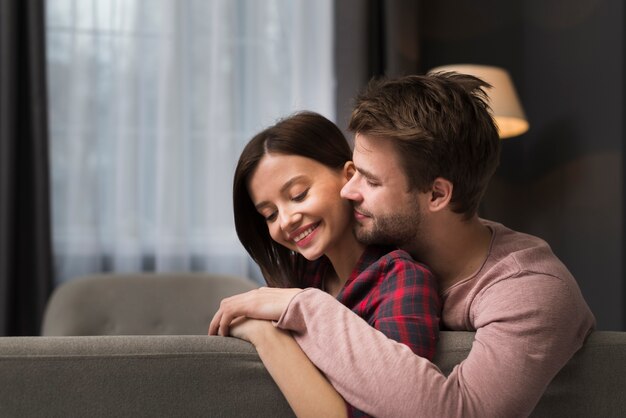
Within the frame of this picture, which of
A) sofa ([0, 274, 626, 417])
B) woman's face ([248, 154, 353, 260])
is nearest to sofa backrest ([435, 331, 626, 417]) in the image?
sofa ([0, 274, 626, 417])

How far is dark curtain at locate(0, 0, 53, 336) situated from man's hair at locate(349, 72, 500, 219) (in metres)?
2.08

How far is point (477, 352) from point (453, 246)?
288 millimetres

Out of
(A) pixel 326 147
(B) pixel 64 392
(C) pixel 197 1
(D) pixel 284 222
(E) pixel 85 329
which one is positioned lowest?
(E) pixel 85 329

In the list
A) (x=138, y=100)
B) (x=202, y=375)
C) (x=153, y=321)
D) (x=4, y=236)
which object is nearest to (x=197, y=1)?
(x=138, y=100)

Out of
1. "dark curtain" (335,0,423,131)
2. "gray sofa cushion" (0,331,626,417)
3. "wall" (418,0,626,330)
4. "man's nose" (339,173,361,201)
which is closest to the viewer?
"gray sofa cushion" (0,331,626,417)

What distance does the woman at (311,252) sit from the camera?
3.43 feet

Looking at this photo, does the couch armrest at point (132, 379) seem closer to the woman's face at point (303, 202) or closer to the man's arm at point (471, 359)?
the man's arm at point (471, 359)

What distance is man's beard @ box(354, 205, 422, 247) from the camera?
1258mm

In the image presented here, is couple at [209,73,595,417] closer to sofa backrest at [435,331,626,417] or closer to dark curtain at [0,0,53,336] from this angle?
sofa backrest at [435,331,626,417]

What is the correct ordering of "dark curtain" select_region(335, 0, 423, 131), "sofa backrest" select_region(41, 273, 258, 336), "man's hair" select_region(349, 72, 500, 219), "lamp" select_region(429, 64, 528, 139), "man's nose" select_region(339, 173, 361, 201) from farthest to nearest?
"dark curtain" select_region(335, 0, 423, 131) < "lamp" select_region(429, 64, 528, 139) < "sofa backrest" select_region(41, 273, 258, 336) < "man's nose" select_region(339, 173, 361, 201) < "man's hair" select_region(349, 72, 500, 219)

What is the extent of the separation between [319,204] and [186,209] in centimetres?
183

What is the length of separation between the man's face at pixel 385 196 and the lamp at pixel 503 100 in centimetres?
169

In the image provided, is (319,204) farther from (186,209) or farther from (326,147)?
(186,209)

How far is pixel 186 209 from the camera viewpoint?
3139mm
